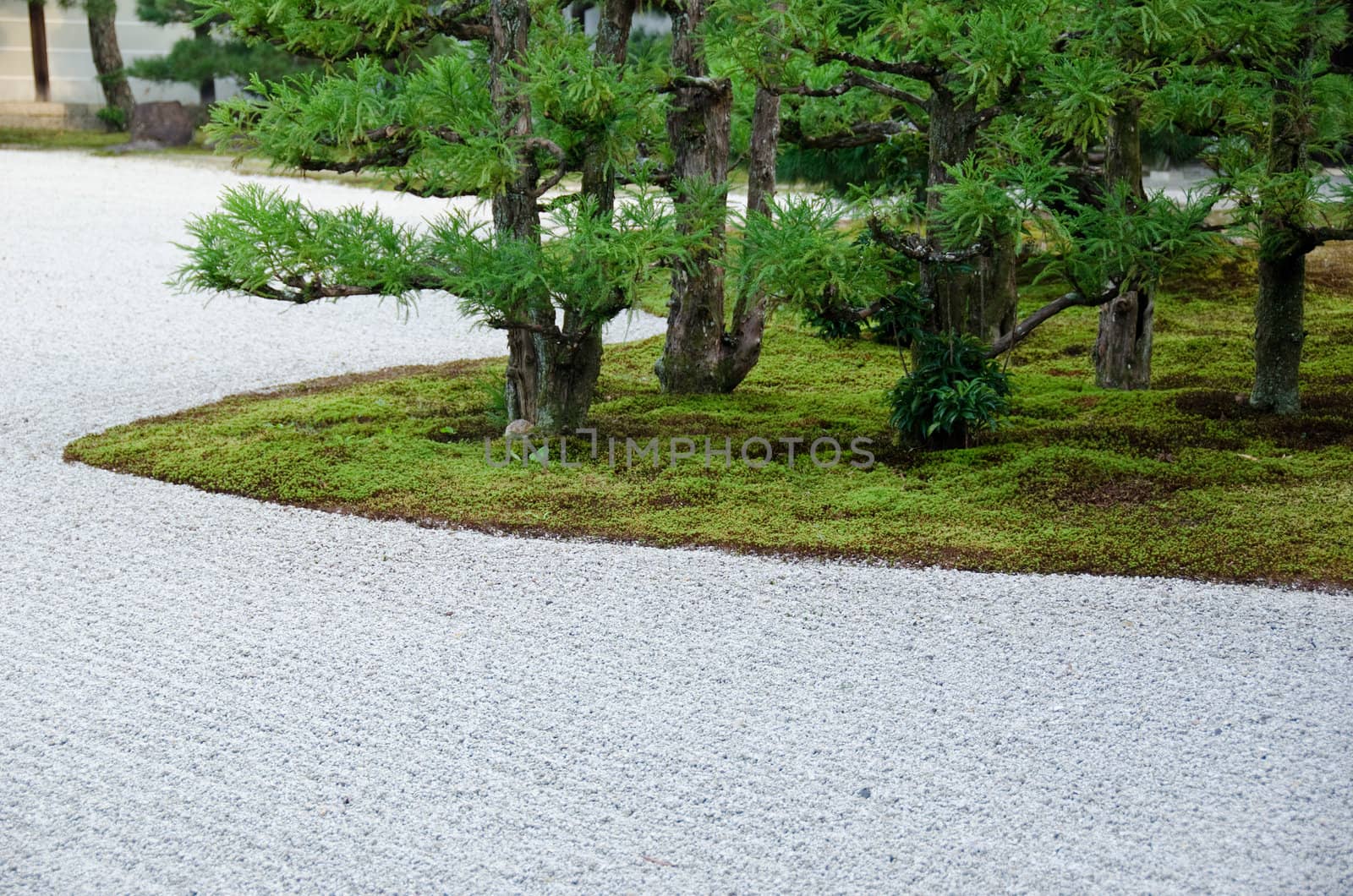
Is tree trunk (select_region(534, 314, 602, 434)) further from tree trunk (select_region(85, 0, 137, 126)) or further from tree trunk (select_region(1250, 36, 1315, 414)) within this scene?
tree trunk (select_region(85, 0, 137, 126))

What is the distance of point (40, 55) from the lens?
17969mm

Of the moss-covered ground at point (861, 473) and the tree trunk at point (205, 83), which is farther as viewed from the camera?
the tree trunk at point (205, 83)

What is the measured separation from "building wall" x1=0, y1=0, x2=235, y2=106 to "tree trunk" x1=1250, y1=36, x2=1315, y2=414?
649 inches

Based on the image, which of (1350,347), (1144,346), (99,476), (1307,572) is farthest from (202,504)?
(1350,347)

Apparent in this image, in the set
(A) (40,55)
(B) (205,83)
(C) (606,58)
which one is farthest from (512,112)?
(A) (40,55)

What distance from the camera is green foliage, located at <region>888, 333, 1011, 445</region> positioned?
4.55 m

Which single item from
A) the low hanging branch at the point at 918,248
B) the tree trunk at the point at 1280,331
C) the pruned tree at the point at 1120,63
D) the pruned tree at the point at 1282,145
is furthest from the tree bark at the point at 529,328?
the tree trunk at the point at 1280,331

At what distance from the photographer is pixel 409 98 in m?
4.33

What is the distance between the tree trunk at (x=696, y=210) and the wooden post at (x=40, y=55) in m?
15.2

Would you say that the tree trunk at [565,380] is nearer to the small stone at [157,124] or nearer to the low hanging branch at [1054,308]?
the low hanging branch at [1054,308]

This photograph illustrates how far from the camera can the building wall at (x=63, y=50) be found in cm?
1836

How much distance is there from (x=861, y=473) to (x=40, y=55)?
17411 millimetres

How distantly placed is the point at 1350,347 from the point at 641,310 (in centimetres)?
427

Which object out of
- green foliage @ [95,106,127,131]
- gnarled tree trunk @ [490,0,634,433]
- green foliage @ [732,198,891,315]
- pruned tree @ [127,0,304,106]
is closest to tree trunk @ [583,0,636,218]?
gnarled tree trunk @ [490,0,634,433]
